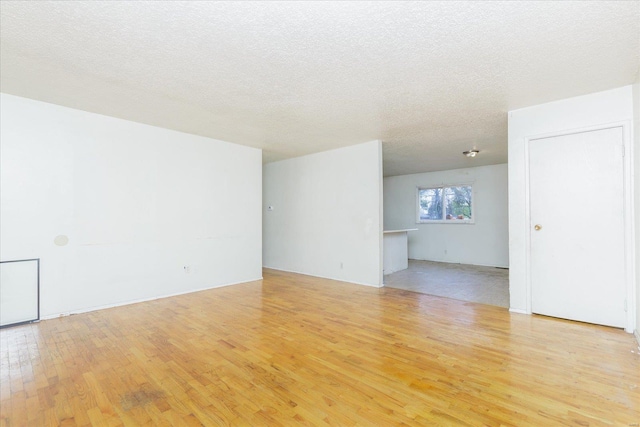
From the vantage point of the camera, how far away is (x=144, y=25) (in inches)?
79.4

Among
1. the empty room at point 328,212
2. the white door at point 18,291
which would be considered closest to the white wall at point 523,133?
the empty room at point 328,212

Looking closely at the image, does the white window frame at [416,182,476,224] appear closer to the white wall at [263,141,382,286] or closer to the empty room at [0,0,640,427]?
the empty room at [0,0,640,427]

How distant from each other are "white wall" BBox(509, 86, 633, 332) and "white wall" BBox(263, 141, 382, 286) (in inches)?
77.0

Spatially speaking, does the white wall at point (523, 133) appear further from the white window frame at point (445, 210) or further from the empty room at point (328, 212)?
the white window frame at point (445, 210)

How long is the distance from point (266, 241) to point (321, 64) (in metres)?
5.06

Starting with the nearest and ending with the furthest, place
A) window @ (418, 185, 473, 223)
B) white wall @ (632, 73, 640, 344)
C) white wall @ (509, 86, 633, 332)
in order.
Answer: white wall @ (632, 73, 640, 344) → white wall @ (509, 86, 633, 332) → window @ (418, 185, 473, 223)

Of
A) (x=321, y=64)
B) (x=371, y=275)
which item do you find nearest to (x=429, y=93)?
(x=321, y=64)

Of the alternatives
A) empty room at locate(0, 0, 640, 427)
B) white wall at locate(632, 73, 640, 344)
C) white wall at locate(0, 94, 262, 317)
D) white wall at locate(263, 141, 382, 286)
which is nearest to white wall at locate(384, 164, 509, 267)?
empty room at locate(0, 0, 640, 427)

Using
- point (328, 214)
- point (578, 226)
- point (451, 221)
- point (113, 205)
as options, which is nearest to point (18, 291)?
point (113, 205)

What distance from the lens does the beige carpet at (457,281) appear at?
14.7 ft

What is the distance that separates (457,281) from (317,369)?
410 centimetres

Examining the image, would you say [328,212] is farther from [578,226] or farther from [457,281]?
[578,226]

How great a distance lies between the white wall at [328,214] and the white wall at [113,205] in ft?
4.42

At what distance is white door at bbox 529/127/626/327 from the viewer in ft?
10.1
